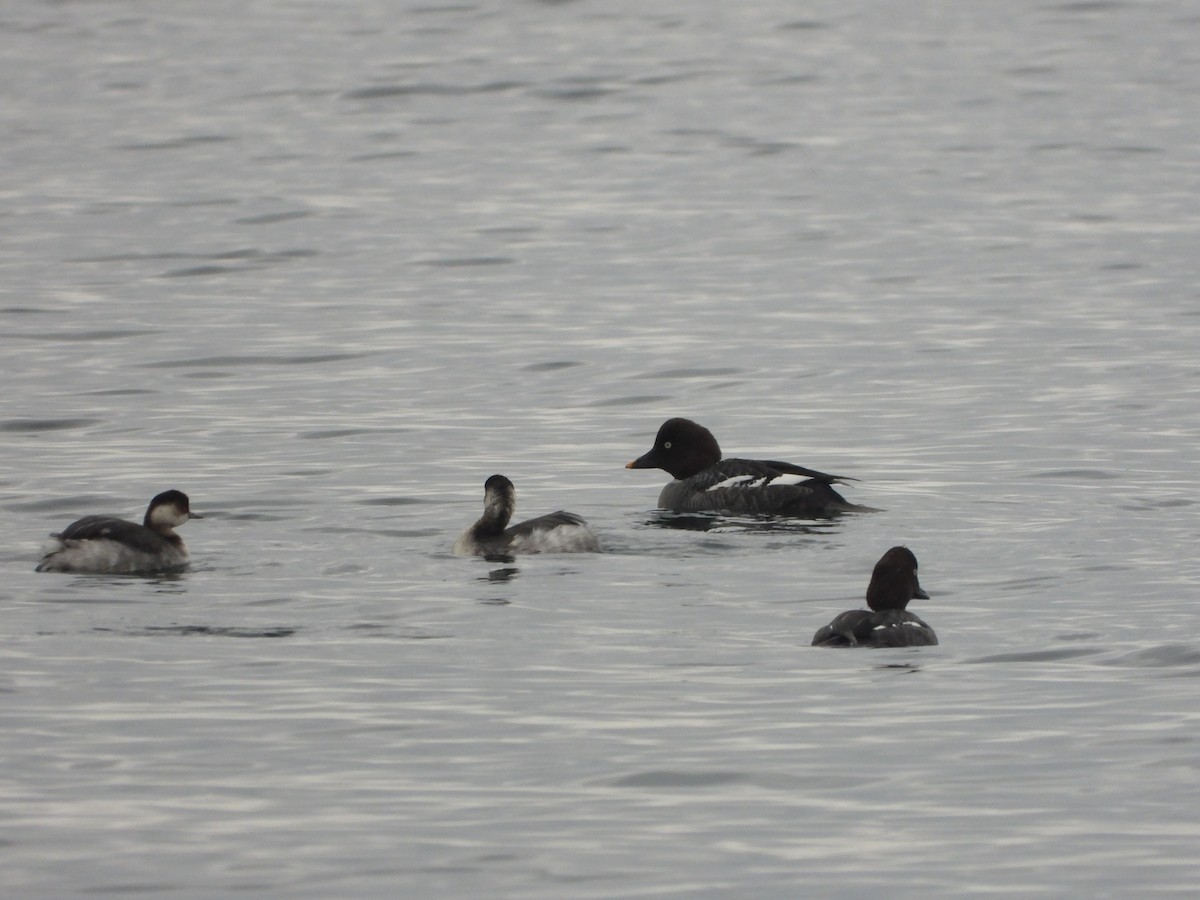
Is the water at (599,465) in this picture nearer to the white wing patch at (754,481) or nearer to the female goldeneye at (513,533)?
the female goldeneye at (513,533)

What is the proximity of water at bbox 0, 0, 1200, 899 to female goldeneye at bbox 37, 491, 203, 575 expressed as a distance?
0.24 metres

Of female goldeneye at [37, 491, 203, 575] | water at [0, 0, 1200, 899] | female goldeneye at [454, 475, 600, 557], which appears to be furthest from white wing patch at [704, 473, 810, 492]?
female goldeneye at [37, 491, 203, 575]

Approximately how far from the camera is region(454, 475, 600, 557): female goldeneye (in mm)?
14195

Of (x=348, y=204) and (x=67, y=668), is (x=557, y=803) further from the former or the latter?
(x=348, y=204)

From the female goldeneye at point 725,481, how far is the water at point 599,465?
35cm

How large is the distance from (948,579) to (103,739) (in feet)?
17.5

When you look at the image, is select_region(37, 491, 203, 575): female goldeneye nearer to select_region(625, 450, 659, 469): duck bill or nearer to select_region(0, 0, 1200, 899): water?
select_region(0, 0, 1200, 899): water

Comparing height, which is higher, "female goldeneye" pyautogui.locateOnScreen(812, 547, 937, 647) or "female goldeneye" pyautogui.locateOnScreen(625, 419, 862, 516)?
"female goldeneye" pyautogui.locateOnScreen(625, 419, 862, 516)

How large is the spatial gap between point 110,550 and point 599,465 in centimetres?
549

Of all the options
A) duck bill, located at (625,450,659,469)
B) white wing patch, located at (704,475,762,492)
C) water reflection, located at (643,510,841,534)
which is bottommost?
water reflection, located at (643,510,841,534)

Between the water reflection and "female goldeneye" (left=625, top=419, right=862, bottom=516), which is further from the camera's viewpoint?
"female goldeneye" (left=625, top=419, right=862, bottom=516)

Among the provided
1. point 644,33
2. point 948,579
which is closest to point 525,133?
point 644,33

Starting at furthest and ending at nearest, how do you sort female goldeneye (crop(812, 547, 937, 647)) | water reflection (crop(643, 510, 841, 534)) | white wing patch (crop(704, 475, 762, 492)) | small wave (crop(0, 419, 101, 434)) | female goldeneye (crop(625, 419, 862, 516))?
small wave (crop(0, 419, 101, 434)) → white wing patch (crop(704, 475, 762, 492)) → female goldeneye (crop(625, 419, 862, 516)) → water reflection (crop(643, 510, 841, 534)) → female goldeneye (crop(812, 547, 937, 647))

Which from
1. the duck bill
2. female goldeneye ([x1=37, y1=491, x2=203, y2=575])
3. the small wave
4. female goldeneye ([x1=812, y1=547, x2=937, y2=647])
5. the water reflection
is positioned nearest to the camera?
female goldeneye ([x1=812, y1=547, x2=937, y2=647])
